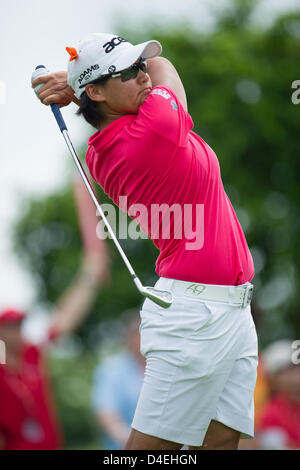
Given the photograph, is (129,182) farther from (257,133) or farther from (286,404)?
(257,133)

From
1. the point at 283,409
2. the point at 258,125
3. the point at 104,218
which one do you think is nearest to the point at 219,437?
the point at 104,218

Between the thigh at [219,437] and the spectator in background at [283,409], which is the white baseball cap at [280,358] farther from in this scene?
the thigh at [219,437]

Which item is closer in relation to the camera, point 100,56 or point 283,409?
point 100,56

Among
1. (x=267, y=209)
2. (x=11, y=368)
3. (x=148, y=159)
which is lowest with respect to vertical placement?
(x=267, y=209)

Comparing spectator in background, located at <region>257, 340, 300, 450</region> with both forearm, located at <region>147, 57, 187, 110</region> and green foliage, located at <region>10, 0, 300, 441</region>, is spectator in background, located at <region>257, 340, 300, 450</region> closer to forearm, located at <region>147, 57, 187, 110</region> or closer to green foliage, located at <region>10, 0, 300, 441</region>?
forearm, located at <region>147, 57, 187, 110</region>

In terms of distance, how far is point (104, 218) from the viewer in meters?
3.47

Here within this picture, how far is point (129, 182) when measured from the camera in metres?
3.53

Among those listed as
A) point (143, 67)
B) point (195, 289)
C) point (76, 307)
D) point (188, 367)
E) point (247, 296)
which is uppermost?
point (143, 67)

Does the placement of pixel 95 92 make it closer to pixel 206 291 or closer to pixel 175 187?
pixel 175 187

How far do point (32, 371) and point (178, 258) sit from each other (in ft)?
10.9

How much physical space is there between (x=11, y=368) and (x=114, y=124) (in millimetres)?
3258

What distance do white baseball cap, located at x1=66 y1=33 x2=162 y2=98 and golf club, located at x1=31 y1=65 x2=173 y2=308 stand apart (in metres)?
0.20

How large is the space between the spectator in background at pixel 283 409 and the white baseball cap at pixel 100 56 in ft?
12.1
